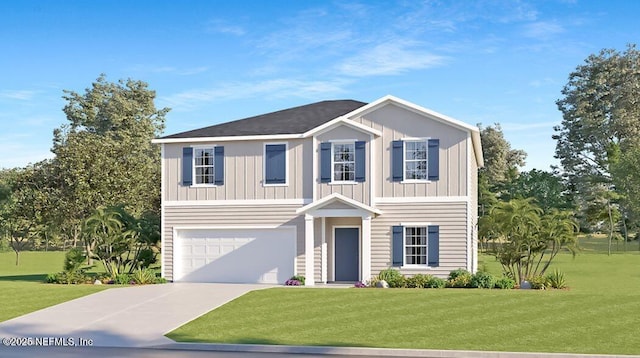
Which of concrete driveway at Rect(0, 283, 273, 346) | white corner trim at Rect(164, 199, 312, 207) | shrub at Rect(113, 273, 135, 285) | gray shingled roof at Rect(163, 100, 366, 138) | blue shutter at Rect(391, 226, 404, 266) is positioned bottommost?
A: concrete driveway at Rect(0, 283, 273, 346)

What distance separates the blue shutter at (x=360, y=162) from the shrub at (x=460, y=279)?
4670 millimetres

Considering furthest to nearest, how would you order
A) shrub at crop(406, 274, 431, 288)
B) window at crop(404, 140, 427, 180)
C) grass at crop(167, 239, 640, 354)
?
window at crop(404, 140, 427, 180) → shrub at crop(406, 274, 431, 288) → grass at crop(167, 239, 640, 354)

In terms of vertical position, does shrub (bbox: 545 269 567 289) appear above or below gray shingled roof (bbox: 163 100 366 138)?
below

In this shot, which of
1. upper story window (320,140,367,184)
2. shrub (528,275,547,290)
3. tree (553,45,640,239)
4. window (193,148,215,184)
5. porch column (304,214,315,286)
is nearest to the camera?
shrub (528,275,547,290)

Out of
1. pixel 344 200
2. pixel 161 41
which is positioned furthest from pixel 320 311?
pixel 161 41

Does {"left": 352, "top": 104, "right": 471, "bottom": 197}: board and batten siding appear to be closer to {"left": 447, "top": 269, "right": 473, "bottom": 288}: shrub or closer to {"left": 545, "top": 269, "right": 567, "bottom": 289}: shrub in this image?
{"left": 447, "top": 269, "right": 473, "bottom": 288}: shrub

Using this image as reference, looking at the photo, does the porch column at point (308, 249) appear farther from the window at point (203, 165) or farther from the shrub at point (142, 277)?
the shrub at point (142, 277)

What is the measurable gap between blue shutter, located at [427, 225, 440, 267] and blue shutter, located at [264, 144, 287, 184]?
222 inches

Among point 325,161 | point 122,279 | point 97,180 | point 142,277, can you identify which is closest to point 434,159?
point 325,161

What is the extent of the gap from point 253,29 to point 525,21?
10752 millimetres

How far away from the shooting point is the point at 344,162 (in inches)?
1165

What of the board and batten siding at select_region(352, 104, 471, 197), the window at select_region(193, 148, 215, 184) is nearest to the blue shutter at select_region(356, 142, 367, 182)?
the board and batten siding at select_region(352, 104, 471, 197)

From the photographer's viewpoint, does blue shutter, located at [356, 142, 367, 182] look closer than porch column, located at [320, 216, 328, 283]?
Yes

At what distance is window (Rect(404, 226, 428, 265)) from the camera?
28766mm
